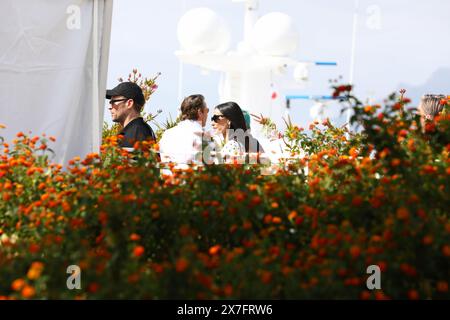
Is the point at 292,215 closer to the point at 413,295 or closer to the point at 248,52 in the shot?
the point at 413,295

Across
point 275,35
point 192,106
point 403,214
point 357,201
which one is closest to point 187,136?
point 192,106

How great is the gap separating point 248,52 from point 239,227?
17328 millimetres

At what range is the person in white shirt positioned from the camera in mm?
4715

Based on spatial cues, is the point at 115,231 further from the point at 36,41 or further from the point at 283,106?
the point at 283,106

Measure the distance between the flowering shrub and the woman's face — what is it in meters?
1.74

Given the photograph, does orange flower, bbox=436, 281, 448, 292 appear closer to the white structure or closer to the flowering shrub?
the flowering shrub

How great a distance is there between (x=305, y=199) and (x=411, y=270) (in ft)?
2.81

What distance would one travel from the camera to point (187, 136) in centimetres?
477

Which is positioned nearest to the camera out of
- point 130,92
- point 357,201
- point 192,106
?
point 357,201

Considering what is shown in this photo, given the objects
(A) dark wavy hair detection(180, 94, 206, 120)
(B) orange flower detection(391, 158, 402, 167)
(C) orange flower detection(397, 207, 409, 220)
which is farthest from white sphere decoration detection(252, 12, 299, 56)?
(C) orange flower detection(397, 207, 409, 220)

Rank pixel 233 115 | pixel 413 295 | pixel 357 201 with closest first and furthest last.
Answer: pixel 413 295 → pixel 357 201 → pixel 233 115

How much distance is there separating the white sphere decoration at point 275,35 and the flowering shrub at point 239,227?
48.3 feet

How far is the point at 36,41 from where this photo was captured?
5.00m
